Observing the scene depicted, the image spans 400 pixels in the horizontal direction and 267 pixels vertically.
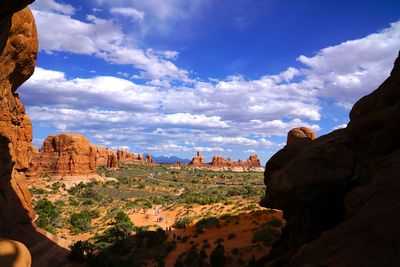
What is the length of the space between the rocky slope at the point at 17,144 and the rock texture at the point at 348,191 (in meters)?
14.5

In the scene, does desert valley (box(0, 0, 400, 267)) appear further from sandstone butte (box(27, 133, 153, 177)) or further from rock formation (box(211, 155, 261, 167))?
rock formation (box(211, 155, 261, 167))

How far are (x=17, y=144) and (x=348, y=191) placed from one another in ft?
68.4

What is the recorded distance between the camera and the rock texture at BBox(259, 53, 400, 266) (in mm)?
6469

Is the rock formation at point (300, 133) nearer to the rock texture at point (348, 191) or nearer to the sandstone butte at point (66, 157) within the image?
the rock texture at point (348, 191)

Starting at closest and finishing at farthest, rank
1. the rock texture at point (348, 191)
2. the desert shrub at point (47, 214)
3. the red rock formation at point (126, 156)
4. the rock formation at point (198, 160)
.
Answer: the rock texture at point (348, 191) < the desert shrub at point (47, 214) < the red rock formation at point (126, 156) < the rock formation at point (198, 160)

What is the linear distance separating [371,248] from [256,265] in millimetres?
10366

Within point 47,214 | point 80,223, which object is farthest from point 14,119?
point 47,214

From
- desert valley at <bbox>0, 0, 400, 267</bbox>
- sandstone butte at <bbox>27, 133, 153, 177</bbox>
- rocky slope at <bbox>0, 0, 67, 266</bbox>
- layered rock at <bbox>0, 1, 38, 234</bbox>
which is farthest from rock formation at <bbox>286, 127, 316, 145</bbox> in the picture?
sandstone butte at <bbox>27, 133, 153, 177</bbox>

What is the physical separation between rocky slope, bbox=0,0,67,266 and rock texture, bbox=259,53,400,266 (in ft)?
47.7

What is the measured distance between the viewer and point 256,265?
15625mm

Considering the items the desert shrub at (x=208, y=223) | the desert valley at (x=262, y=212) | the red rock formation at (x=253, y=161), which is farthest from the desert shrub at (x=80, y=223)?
the red rock formation at (x=253, y=161)

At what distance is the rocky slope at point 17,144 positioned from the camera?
1766 cm

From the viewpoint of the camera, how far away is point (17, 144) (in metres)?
21.9

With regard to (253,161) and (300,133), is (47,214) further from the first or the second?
(253,161)
